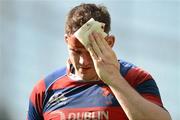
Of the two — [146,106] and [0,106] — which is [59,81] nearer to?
[146,106]

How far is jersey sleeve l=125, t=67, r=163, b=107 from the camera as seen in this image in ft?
13.2

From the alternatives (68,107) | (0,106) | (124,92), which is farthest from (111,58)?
(0,106)

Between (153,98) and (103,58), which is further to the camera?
(153,98)

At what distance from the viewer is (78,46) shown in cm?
407

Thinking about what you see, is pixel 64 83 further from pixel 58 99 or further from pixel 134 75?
pixel 134 75

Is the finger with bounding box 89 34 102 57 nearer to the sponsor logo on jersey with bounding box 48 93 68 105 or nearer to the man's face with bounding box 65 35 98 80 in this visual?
the man's face with bounding box 65 35 98 80

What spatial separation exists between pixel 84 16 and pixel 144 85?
480 millimetres

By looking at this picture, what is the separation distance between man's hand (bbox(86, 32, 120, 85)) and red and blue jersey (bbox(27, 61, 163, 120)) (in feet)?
0.84

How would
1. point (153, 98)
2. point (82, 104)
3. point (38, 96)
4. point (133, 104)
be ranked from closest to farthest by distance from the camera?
point (133, 104), point (153, 98), point (82, 104), point (38, 96)

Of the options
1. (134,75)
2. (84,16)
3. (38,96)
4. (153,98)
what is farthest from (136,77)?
(38,96)

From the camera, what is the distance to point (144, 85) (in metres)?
4.05

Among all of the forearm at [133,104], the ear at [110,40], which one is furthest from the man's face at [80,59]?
the forearm at [133,104]

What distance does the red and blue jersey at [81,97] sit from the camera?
4043 millimetres

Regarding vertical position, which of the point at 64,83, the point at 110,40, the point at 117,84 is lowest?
the point at 64,83
